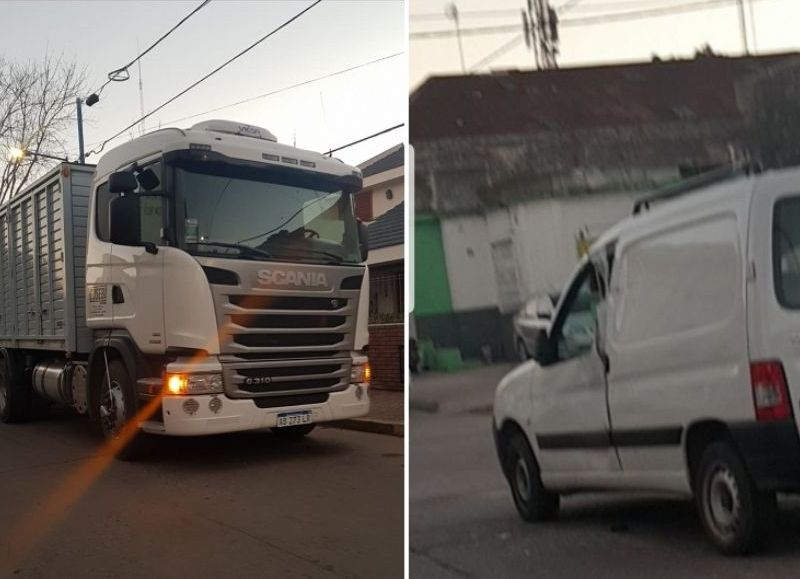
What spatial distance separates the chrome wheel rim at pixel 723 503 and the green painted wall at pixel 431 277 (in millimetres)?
773

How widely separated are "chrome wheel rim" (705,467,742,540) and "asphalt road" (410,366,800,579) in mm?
117

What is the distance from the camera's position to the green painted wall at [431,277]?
209cm

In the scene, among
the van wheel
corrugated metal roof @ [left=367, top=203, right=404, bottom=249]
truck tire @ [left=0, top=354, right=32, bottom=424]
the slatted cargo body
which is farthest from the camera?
truck tire @ [left=0, top=354, right=32, bottom=424]

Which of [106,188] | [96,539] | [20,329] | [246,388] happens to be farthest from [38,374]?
[96,539]

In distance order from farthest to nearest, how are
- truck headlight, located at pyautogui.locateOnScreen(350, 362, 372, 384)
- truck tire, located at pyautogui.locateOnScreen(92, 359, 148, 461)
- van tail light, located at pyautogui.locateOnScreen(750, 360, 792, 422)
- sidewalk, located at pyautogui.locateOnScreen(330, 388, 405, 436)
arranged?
sidewalk, located at pyautogui.locateOnScreen(330, 388, 405, 436)
truck headlight, located at pyautogui.locateOnScreen(350, 362, 372, 384)
truck tire, located at pyautogui.locateOnScreen(92, 359, 148, 461)
van tail light, located at pyautogui.locateOnScreen(750, 360, 792, 422)

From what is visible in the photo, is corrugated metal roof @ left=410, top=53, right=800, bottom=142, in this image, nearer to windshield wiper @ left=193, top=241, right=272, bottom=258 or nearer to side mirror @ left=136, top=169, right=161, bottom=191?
windshield wiper @ left=193, top=241, right=272, bottom=258

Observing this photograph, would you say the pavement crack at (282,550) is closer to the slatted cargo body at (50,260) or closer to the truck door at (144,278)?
the truck door at (144,278)

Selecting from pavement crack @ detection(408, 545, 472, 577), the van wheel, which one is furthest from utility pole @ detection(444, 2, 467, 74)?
pavement crack @ detection(408, 545, 472, 577)

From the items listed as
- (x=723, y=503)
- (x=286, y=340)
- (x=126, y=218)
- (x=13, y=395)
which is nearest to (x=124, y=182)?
(x=126, y=218)

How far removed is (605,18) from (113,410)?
6.67m

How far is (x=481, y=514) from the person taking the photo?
83.6 inches

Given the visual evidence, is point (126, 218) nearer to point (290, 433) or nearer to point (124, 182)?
point (124, 182)

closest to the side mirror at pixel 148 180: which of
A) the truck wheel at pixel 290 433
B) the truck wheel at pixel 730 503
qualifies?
the truck wheel at pixel 290 433

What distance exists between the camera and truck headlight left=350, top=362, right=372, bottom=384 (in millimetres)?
7609
